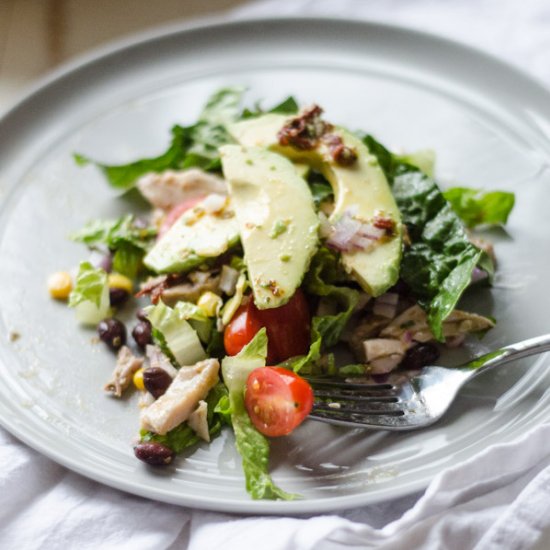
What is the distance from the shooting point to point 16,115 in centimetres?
489

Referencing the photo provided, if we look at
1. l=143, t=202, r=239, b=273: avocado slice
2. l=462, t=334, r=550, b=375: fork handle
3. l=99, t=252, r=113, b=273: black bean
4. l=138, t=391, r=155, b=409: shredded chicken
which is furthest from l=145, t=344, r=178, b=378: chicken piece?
l=462, t=334, r=550, b=375: fork handle

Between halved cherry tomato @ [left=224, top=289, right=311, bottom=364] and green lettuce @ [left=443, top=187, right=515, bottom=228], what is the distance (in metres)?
1.01

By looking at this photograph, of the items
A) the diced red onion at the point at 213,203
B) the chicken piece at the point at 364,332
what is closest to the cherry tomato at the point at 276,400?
the chicken piece at the point at 364,332

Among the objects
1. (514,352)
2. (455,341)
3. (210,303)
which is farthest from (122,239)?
(514,352)

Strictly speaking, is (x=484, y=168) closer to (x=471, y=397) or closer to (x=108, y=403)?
(x=471, y=397)

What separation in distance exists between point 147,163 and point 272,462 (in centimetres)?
195

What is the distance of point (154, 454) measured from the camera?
321cm

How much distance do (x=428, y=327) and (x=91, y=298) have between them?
4.99ft

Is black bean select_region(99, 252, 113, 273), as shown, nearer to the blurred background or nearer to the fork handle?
the fork handle

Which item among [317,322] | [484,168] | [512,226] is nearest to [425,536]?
[317,322]

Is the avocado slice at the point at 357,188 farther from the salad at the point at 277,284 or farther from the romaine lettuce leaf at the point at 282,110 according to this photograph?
the romaine lettuce leaf at the point at 282,110

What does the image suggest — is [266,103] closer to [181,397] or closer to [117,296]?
[117,296]

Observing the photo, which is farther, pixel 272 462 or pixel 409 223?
pixel 409 223

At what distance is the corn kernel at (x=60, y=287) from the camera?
13.2 feet
